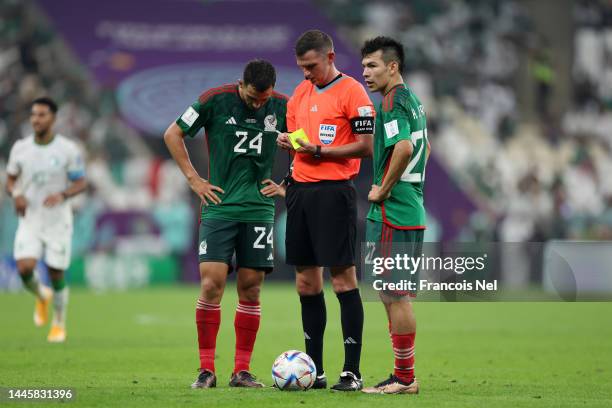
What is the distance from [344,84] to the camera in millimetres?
8164

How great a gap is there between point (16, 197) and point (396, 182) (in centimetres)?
658

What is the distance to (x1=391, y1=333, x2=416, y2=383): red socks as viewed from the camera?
303 inches

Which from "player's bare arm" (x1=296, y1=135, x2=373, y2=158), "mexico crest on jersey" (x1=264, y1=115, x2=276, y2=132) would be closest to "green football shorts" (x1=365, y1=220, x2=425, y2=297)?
"player's bare arm" (x1=296, y1=135, x2=373, y2=158)

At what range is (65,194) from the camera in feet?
42.4

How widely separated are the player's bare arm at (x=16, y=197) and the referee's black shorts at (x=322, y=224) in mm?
5696

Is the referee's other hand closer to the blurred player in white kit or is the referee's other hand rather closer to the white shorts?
the blurred player in white kit

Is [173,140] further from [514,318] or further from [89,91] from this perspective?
[89,91]

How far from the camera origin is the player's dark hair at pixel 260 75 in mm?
8219

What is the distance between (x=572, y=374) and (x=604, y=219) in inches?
723

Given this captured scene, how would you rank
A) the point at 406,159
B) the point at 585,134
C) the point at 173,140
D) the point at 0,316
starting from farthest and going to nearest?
the point at 585,134, the point at 0,316, the point at 173,140, the point at 406,159

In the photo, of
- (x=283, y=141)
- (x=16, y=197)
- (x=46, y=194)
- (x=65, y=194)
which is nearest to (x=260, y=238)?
(x=283, y=141)

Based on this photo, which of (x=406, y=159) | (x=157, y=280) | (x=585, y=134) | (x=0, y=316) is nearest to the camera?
(x=406, y=159)

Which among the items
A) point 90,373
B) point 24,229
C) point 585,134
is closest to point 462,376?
point 90,373

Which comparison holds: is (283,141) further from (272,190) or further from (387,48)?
(387,48)
